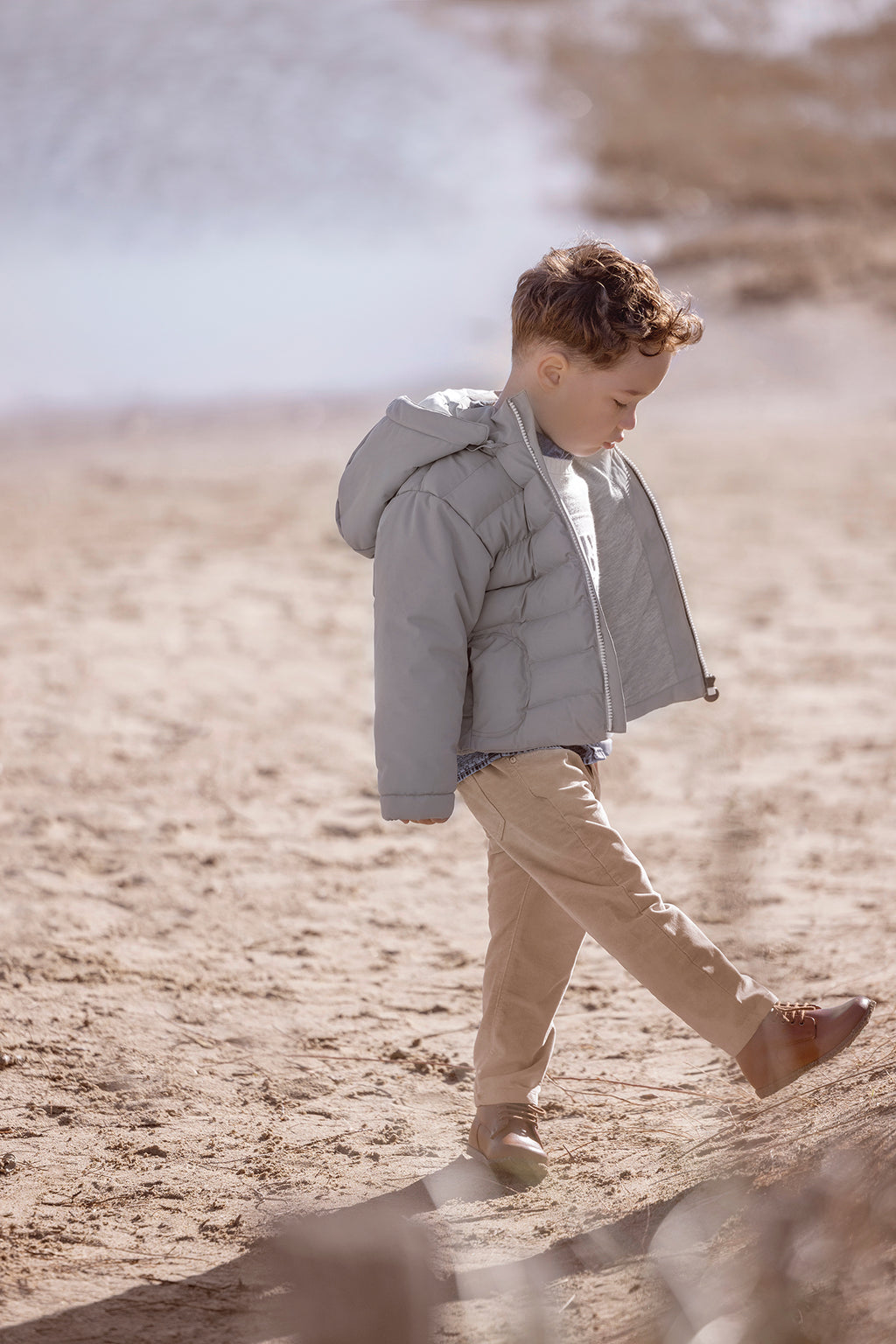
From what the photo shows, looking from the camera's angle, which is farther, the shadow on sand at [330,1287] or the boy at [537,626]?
the boy at [537,626]

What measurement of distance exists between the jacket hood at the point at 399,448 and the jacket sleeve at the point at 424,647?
0.06 metres

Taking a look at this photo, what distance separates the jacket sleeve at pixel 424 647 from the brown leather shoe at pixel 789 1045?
624mm

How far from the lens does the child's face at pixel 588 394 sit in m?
2.18

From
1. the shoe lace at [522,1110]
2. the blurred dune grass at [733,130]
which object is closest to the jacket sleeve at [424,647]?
the shoe lace at [522,1110]

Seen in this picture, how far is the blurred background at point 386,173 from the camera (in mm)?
14031

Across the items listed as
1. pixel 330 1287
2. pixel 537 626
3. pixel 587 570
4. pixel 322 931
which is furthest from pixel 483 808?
pixel 322 931

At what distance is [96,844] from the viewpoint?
12.8ft

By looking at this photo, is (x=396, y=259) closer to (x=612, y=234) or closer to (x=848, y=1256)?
(x=612, y=234)

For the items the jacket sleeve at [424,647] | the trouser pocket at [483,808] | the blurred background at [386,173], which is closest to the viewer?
the jacket sleeve at [424,647]

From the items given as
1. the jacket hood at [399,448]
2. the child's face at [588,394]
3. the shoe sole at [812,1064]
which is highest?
the child's face at [588,394]

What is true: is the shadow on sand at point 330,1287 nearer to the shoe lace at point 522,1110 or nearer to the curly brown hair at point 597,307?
the shoe lace at point 522,1110

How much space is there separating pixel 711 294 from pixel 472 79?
355 inches

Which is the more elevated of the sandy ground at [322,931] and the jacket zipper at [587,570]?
the jacket zipper at [587,570]

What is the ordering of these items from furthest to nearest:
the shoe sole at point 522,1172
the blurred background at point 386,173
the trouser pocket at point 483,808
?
the blurred background at point 386,173, the shoe sole at point 522,1172, the trouser pocket at point 483,808
